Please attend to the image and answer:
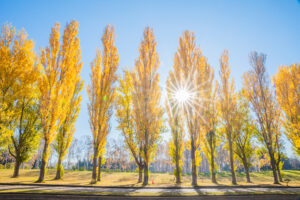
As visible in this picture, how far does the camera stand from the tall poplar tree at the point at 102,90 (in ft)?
44.4

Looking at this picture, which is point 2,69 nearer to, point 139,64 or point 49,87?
point 49,87

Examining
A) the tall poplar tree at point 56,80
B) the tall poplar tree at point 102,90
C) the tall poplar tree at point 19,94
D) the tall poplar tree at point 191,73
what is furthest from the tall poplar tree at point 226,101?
the tall poplar tree at point 19,94

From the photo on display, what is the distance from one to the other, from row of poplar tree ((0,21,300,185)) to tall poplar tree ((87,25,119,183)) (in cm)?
8

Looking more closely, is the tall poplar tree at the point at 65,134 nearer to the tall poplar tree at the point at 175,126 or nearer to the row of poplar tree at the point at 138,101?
the row of poplar tree at the point at 138,101

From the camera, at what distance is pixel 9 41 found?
14.2 metres

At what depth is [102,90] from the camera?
14.4m

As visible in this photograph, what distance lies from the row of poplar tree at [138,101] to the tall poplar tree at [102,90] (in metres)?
0.08

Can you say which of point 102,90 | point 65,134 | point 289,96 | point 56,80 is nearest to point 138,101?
point 102,90

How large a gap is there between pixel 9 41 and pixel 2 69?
290 cm

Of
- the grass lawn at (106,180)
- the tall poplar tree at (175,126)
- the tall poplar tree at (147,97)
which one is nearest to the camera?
the tall poplar tree at (147,97)

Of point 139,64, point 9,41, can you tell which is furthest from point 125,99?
point 9,41

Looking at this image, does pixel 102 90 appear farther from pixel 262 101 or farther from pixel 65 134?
pixel 262 101

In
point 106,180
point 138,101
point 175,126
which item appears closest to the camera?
point 138,101

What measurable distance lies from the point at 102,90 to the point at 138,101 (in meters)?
3.74
